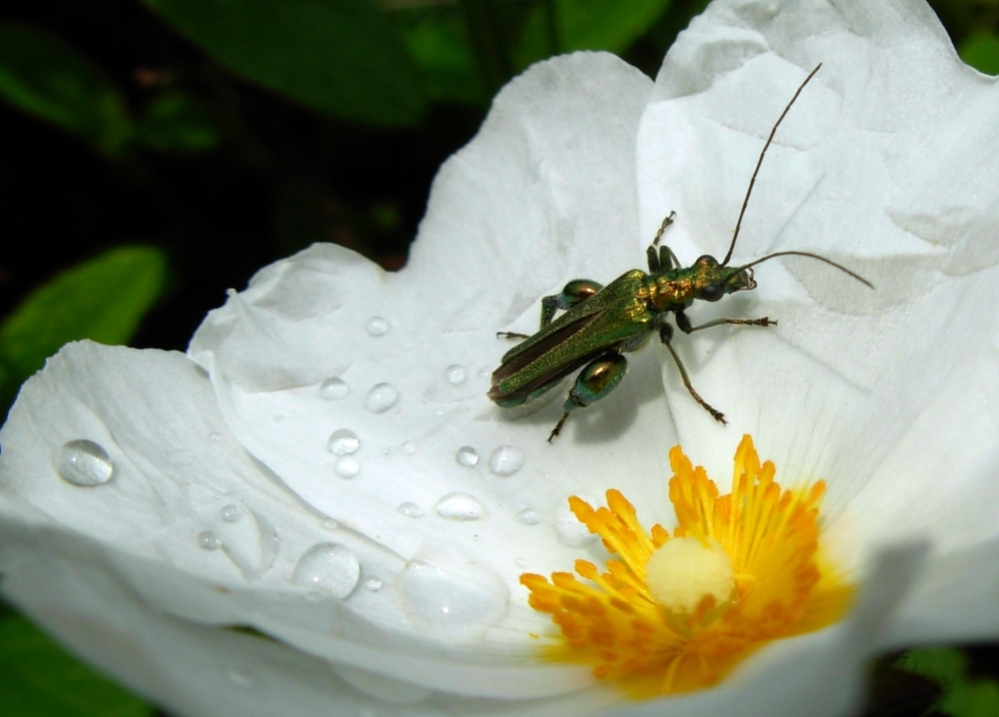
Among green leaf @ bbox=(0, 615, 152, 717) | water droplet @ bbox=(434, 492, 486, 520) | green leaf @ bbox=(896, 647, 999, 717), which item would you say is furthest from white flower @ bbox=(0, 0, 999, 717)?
green leaf @ bbox=(0, 615, 152, 717)

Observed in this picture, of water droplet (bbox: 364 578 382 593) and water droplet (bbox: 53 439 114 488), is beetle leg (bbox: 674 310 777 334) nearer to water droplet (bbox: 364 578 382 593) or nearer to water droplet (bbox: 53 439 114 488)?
water droplet (bbox: 364 578 382 593)

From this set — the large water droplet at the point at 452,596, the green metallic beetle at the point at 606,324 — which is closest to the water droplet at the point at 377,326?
the green metallic beetle at the point at 606,324

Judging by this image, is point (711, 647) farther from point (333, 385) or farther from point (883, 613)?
point (333, 385)

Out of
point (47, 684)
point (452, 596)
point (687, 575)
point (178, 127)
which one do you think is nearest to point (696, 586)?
point (687, 575)

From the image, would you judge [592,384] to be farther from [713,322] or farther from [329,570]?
[329,570]

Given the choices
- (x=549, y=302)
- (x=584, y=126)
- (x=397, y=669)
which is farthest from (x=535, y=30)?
(x=397, y=669)
